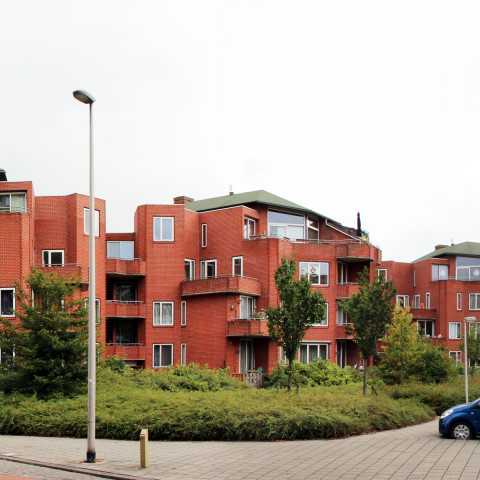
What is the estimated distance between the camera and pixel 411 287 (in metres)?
62.2

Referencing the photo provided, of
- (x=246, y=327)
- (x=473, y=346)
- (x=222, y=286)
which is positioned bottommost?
(x=473, y=346)

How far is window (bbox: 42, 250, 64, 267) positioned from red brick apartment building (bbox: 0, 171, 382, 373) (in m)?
0.05

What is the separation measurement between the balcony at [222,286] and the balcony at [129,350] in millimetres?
4090

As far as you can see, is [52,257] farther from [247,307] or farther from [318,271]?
[318,271]

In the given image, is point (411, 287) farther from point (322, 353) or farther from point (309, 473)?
point (309, 473)

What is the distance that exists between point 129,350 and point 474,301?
3428 cm

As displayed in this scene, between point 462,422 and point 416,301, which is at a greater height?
point 416,301

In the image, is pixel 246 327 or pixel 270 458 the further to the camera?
pixel 246 327

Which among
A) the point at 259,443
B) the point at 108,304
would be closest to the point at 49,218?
the point at 108,304

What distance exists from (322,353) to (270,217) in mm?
9242

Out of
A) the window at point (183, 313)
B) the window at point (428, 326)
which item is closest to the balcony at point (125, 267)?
the window at point (183, 313)

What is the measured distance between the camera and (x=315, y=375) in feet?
115

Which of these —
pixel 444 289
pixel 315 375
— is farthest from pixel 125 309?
pixel 444 289

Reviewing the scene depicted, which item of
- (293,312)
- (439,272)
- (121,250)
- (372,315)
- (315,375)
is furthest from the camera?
(439,272)
